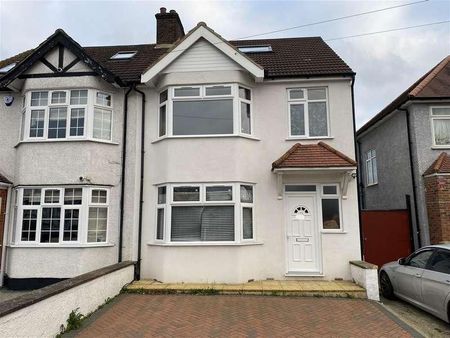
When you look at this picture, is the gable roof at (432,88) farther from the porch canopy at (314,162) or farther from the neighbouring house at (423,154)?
the porch canopy at (314,162)

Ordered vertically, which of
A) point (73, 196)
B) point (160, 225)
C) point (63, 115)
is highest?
point (63, 115)

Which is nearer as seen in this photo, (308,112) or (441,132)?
(308,112)

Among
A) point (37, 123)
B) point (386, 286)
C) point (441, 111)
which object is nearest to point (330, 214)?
point (386, 286)

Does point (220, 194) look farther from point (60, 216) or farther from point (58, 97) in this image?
point (58, 97)

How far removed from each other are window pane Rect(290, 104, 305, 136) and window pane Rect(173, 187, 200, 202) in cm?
336

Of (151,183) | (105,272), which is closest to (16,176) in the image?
(151,183)

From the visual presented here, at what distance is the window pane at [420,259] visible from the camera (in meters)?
7.44

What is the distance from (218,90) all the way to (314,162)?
3407 mm

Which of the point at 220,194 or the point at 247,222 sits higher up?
the point at 220,194

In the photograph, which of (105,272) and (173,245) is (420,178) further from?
(105,272)

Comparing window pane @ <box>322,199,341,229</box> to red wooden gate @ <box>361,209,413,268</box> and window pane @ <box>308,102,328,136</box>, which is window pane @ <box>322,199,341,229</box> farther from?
window pane @ <box>308,102,328,136</box>

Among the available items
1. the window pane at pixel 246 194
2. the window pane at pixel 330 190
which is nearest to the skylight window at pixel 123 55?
the window pane at pixel 246 194

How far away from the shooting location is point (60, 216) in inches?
394

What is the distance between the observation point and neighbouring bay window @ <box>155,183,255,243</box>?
966 centimetres
